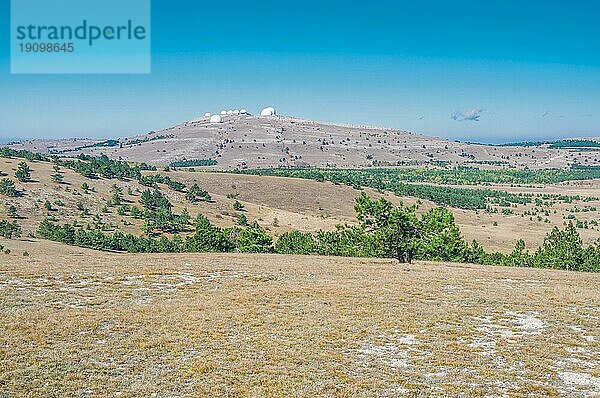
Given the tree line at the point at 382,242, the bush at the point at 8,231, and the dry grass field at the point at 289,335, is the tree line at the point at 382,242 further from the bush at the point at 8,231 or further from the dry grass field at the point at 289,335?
the dry grass field at the point at 289,335

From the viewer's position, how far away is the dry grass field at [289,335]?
16.2 m

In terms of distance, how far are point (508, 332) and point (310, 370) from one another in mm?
10230

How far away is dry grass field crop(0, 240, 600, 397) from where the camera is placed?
1620cm

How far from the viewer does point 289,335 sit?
2178 centimetres

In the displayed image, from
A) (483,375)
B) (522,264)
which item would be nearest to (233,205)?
(522,264)

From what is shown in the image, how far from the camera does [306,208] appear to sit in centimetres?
16662

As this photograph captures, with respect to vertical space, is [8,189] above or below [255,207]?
above

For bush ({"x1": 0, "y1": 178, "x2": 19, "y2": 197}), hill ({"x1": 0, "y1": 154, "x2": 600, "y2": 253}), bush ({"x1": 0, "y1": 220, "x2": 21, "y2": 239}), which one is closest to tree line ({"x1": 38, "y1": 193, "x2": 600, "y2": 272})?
bush ({"x1": 0, "y1": 220, "x2": 21, "y2": 239})

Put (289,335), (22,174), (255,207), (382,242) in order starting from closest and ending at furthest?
(289,335) → (382,242) → (22,174) → (255,207)

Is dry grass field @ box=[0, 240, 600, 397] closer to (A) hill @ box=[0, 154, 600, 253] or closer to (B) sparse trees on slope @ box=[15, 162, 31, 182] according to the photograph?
(A) hill @ box=[0, 154, 600, 253]

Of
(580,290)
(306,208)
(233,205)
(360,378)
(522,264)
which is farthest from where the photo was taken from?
(306,208)

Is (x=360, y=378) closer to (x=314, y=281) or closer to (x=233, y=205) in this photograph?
(x=314, y=281)

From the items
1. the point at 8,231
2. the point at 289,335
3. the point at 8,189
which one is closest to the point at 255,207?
the point at 8,189

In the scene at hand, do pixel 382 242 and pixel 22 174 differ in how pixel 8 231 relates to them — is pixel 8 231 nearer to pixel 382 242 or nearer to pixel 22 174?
pixel 382 242
